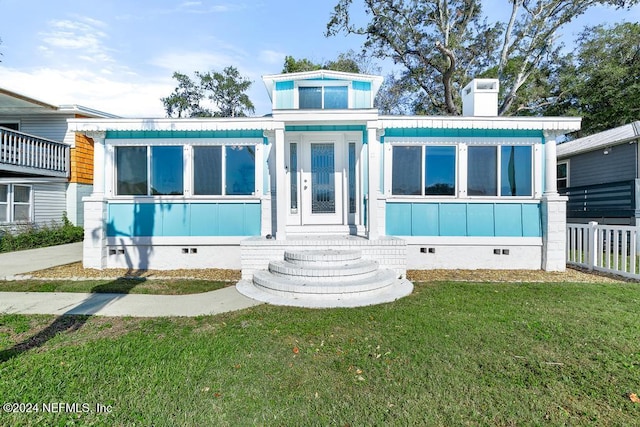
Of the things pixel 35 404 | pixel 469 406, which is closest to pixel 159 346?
pixel 35 404

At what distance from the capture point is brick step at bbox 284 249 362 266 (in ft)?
17.6

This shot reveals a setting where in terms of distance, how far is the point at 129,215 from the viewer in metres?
7.02

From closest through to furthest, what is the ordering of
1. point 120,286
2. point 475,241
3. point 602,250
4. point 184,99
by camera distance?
point 120,286
point 602,250
point 475,241
point 184,99

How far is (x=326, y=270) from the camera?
5.06 meters

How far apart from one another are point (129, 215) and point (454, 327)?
7.31m

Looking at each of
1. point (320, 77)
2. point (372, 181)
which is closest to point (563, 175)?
point (372, 181)

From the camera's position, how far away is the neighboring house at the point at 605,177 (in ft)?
32.3

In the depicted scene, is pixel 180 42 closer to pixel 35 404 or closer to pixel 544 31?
pixel 35 404

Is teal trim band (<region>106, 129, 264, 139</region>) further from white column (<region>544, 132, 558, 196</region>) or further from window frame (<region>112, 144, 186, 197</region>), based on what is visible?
white column (<region>544, 132, 558, 196</region>)

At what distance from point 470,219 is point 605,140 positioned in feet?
28.3

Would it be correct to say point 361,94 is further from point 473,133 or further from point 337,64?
point 337,64

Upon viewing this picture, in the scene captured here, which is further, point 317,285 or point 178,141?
point 178,141

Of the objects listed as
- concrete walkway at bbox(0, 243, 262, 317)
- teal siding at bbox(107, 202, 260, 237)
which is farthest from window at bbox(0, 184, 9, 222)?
concrete walkway at bbox(0, 243, 262, 317)

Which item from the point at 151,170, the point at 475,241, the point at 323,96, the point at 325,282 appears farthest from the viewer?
the point at 323,96
